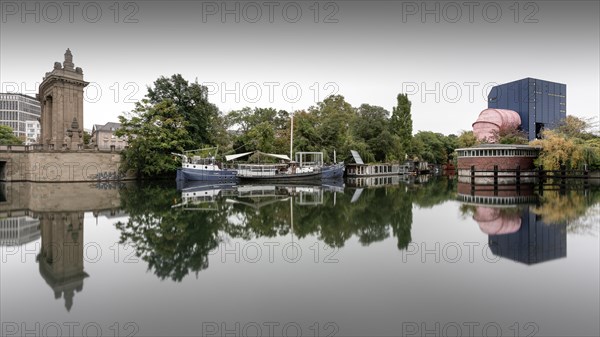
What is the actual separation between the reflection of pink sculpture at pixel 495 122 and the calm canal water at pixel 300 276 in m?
35.3

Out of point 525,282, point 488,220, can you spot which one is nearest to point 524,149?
point 488,220

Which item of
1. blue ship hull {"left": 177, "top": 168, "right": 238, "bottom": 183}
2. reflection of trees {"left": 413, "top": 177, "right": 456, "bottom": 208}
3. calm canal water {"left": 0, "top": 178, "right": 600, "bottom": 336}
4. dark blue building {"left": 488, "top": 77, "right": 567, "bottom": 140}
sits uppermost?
dark blue building {"left": 488, "top": 77, "right": 567, "bottom": 140}

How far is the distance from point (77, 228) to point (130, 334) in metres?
7.71

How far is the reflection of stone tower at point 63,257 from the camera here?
5867 mm

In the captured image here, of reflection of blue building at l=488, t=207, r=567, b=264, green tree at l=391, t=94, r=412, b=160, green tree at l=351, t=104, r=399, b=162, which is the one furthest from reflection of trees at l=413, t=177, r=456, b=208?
green tree at l=391, t=94, r=412, b=160

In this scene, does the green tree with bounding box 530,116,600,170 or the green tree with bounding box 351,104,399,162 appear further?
the green tree with bounding box 351,104,399,162

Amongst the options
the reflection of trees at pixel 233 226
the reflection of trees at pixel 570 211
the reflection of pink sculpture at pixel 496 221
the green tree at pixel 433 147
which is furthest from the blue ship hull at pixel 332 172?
the green tree at pixel 433 147

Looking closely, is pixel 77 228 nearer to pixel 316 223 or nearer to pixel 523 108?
pixel 316 223

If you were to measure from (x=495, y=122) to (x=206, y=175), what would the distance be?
3469 centimetres

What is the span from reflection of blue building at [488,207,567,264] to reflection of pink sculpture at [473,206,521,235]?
0.89 ft

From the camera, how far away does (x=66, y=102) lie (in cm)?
3553

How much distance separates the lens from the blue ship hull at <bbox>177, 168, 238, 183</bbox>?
108 feet

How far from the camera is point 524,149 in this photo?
1277 inches

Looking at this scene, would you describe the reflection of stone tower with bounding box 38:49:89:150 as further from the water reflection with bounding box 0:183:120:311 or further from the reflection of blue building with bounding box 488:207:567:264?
the reflection of blue building with bounding box 488:207:567:264
